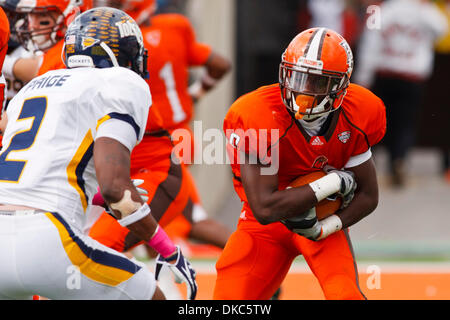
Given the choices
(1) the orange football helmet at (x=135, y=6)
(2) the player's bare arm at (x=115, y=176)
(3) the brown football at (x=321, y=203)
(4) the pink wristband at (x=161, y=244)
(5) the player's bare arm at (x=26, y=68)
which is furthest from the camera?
(1) the orange football helmet at (x=135, y=6)

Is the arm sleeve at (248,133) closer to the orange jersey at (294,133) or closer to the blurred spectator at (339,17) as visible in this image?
the orange jersey at (294,133)

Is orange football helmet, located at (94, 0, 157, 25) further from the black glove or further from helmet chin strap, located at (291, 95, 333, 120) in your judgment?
the black glove

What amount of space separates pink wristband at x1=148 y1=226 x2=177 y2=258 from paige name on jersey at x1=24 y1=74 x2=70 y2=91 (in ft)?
2.12

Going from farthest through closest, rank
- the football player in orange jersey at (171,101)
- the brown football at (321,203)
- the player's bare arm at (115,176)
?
the football player in orange jersey at (171,101) < the brown football at (321,203) < the player's bare arm at (115,176)

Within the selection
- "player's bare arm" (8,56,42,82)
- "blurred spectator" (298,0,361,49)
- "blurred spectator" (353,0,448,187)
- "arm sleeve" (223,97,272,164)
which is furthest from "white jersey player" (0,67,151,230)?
"blurred spectator" (298,0,361,49)

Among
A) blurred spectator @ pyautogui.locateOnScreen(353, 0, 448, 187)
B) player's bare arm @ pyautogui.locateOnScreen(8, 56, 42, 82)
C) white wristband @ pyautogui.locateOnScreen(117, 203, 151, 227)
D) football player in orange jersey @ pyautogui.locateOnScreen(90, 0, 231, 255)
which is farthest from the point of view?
blurred spectator @ pyautogui.locateOnScreen(353, 0, 448, 187)

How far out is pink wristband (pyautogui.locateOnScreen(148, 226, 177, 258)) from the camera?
312cm

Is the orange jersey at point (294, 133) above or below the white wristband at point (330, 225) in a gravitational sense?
above

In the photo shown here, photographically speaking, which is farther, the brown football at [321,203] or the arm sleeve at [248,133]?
the brown football at [321,203]

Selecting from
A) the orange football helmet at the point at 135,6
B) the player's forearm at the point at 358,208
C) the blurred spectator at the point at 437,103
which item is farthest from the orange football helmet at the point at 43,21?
the blurred spectator at the point at 437,103

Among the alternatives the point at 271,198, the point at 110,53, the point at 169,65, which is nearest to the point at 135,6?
the point at 169,65

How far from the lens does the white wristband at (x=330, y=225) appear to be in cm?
345

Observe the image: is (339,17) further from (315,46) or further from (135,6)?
(315,46)

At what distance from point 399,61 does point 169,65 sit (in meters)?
3.83
